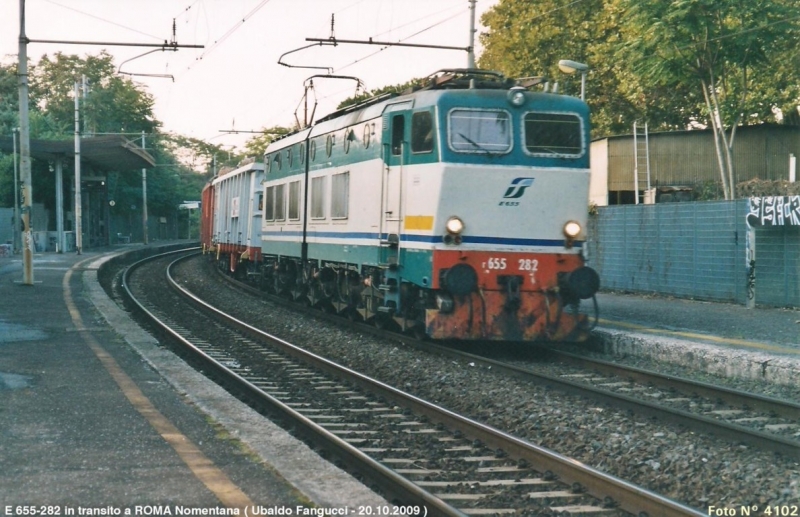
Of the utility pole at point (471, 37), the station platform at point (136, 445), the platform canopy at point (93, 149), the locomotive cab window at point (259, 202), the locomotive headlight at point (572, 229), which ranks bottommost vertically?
the station platform at point (136, 445)

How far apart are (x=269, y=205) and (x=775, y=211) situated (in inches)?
433

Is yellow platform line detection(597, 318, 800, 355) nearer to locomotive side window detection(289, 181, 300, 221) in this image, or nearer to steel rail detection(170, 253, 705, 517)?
steel rail detection(170, 253, 705, 517)

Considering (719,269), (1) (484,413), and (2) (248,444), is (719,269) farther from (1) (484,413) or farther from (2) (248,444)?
(2) (248,444)

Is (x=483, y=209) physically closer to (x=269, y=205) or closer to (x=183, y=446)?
(x=183, y=446)

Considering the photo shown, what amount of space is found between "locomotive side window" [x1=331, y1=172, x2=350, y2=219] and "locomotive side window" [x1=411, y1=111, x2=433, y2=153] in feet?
9.05

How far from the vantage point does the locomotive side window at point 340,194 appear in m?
16.0

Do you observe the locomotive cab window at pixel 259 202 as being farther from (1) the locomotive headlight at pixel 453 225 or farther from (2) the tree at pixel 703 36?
(1) the locomotive headlight at pixel 453 225

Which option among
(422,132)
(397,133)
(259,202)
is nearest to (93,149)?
(259,202)

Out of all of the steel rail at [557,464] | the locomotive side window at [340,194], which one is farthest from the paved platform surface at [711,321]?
the steel rail at [557,464]

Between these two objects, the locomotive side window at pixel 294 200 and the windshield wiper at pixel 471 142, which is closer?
the windshield wiper at pixel 471 142

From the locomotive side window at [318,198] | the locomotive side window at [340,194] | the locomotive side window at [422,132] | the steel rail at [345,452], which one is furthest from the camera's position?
the locomotive side window at [318,198]

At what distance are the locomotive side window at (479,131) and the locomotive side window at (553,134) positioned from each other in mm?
310

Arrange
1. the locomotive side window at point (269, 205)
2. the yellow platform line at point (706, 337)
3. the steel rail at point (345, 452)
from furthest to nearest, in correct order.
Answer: the locomotive side window at point (269, 205) → the yellow platform line at point (706, 337) → the steel rail at point (345, 452)

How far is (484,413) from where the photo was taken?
30.7ft
